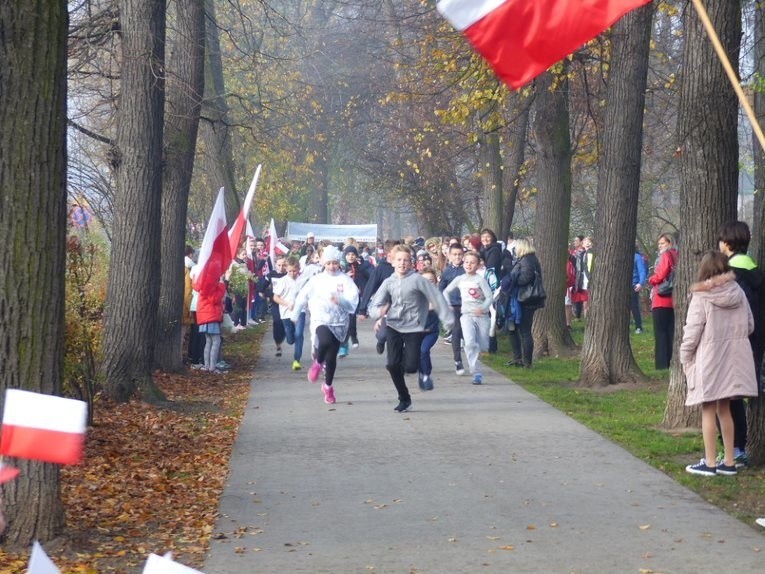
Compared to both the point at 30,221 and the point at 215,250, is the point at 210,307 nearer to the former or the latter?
the point at 215,250

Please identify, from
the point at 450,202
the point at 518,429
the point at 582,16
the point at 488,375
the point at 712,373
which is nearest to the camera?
the point at 582,16

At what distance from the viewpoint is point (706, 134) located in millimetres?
11016

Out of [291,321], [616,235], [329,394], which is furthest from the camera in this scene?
[291,321]

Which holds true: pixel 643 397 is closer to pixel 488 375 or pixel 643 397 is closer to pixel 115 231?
pixel 488 375

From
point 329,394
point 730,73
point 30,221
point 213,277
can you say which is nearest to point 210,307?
point 213,277

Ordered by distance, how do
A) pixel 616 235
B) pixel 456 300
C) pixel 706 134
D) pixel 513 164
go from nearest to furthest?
1. pixel 706 134
2. pixel 616 235
3. pixel 456 300
4. pixel 513 164

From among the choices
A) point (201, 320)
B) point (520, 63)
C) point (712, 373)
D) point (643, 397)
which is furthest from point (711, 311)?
point (201, 320)

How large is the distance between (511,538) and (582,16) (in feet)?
9.70

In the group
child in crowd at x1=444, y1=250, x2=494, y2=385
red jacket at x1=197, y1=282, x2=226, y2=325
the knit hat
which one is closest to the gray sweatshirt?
the knit hat

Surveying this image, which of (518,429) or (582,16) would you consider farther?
(518,429)

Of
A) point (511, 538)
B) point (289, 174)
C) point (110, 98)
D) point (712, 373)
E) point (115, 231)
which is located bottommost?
point (511, 538)

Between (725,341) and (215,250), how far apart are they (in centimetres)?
709

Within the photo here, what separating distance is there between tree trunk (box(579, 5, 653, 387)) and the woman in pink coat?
19.3ft

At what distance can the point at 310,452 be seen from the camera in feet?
34.8
